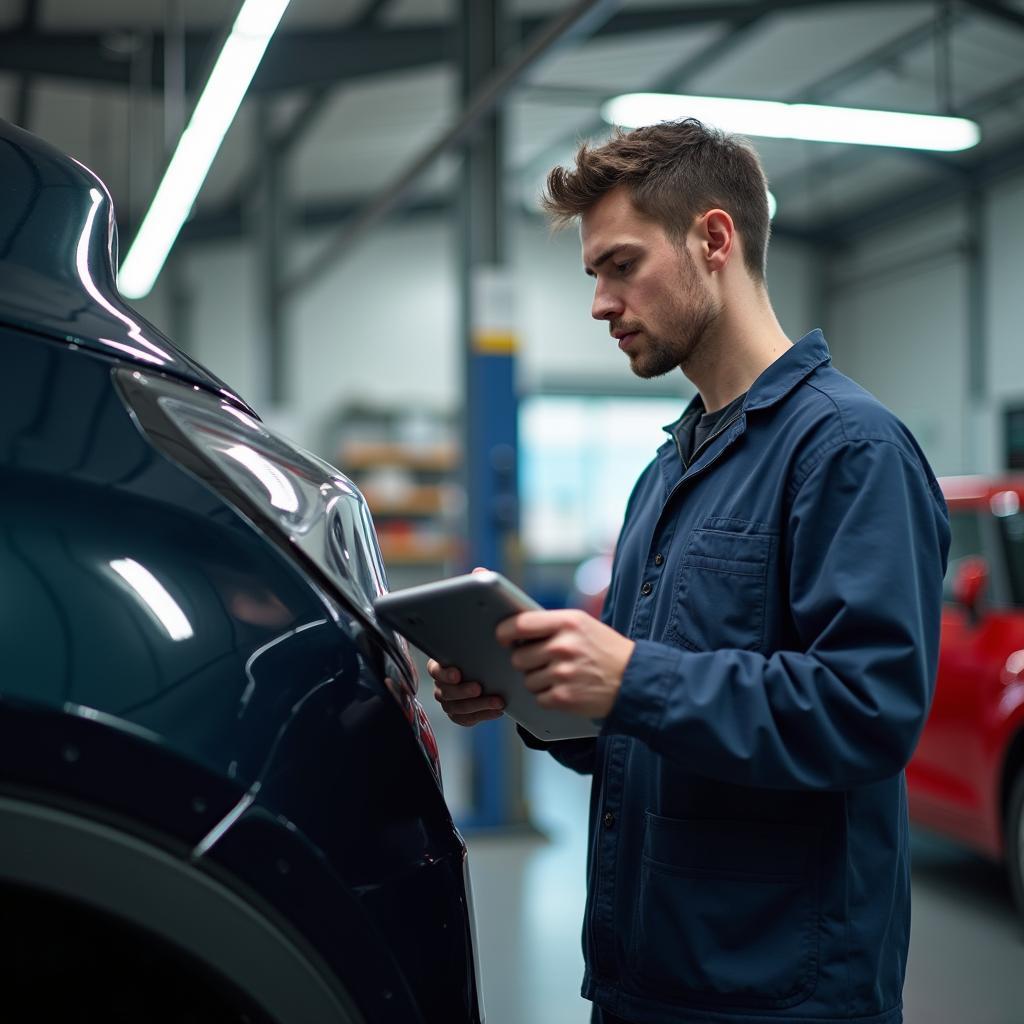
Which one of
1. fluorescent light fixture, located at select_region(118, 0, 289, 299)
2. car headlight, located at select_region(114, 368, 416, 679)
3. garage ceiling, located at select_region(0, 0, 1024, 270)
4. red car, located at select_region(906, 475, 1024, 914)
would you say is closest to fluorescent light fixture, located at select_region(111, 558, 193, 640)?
car headlight, located at select_region(114, 368, 416, 679)

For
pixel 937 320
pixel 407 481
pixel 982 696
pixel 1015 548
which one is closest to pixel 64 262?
pixel 982 696

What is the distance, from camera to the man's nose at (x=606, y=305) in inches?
51.8

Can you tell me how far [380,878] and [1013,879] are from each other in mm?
2971

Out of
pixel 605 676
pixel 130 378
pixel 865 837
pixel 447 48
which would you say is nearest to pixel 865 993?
pixel 865 837

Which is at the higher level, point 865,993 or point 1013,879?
point 865,993

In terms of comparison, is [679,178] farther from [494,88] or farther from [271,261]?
[271,261]

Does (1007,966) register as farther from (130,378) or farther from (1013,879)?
(130,378)

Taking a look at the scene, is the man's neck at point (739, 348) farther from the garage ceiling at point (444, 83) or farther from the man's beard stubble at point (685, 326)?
the garage ceiling at point (444, 83)

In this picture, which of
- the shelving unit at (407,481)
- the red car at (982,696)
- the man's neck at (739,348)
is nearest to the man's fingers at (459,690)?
the man's neck at (739,348)

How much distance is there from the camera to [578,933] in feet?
11.3

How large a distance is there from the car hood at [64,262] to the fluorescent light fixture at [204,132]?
214 centimetres

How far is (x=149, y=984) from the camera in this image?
3.31 feet

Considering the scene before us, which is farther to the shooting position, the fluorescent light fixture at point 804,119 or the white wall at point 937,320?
the white wall at point 937,320

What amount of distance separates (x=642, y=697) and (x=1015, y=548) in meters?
2.92
